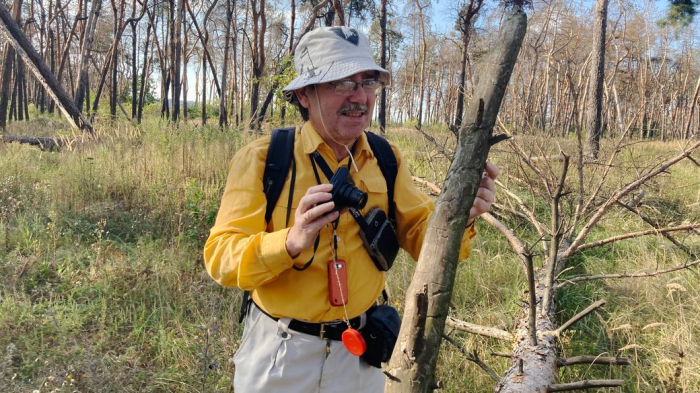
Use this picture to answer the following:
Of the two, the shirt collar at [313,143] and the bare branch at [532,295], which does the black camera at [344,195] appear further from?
the bare branch at [532,295]

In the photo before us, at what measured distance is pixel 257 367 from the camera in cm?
144

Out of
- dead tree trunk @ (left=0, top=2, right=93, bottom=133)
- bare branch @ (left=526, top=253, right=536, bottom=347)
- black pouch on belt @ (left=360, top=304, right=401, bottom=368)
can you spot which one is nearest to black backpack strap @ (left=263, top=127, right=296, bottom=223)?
black pouch on belt @ (left=360, top=304, right=401, bottom=368)

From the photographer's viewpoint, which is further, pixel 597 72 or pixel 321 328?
pixel 597 72

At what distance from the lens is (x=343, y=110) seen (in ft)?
4.68

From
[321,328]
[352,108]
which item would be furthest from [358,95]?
[321,328]

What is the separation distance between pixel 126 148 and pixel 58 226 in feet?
7.57

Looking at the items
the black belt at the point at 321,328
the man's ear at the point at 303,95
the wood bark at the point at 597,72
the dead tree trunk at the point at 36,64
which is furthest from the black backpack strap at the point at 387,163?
Answer: the wood bark at the point at 597,72

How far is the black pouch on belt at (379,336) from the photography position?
1484 mm

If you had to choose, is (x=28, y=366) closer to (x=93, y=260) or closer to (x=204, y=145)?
(x=93, y=260)

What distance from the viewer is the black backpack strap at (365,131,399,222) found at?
156 centimetres

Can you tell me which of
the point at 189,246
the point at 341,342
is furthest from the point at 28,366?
the point at 341,342

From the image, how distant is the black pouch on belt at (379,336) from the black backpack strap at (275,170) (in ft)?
1.63

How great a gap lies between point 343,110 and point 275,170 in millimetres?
292

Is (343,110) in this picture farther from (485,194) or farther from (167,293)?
(167,293)
